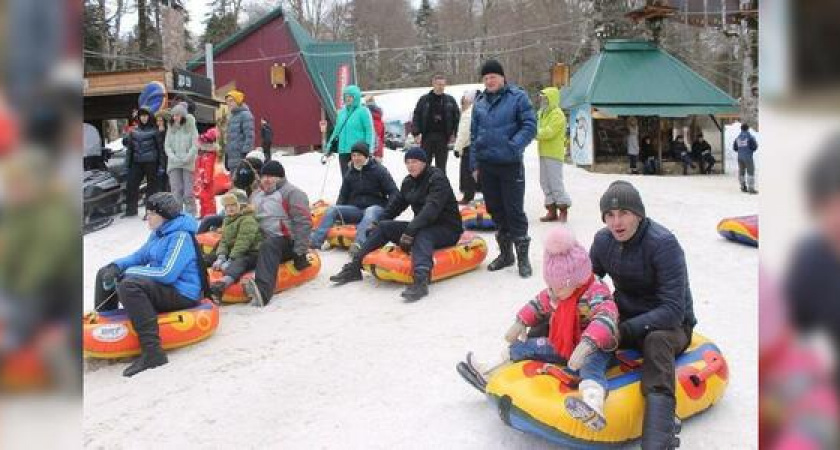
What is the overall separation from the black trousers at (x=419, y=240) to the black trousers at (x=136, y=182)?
13.7ft

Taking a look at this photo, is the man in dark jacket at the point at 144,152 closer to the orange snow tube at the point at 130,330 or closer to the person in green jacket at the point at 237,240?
the person in green jacket at the point at 237,240

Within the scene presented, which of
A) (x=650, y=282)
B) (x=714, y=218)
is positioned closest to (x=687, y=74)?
(x=714, y=218)

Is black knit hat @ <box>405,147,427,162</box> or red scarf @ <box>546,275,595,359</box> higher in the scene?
black knit hat @ <box>405,147,427,162</box>

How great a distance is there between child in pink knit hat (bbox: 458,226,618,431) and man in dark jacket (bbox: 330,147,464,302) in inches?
81.7

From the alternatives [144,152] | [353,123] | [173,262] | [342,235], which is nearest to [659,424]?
[173,262]

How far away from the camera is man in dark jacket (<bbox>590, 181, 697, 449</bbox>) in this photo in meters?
2.93

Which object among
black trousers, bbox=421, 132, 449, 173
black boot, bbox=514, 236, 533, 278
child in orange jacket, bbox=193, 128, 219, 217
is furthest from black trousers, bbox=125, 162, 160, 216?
black boot, bbox=514, 236, 533, 278

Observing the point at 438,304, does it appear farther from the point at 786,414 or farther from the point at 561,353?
the point at 786,414

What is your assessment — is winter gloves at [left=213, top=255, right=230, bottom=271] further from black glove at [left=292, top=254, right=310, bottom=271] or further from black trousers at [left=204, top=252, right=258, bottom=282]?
black glove at [left=292, top=254, right=310, bottom=271]

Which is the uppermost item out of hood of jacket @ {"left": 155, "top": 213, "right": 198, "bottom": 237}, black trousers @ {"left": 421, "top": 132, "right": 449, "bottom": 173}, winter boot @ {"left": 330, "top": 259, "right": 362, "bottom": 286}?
black trousers @ {"left": 421, "top": 132, "right": 449, "bottom": 173}

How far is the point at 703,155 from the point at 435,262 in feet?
38.4

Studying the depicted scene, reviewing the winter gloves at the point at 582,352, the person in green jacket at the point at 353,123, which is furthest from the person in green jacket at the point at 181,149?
the winter gloves at the point at 582,352

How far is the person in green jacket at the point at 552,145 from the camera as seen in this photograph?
7.90 m

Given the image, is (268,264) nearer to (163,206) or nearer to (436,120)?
(163,206)
